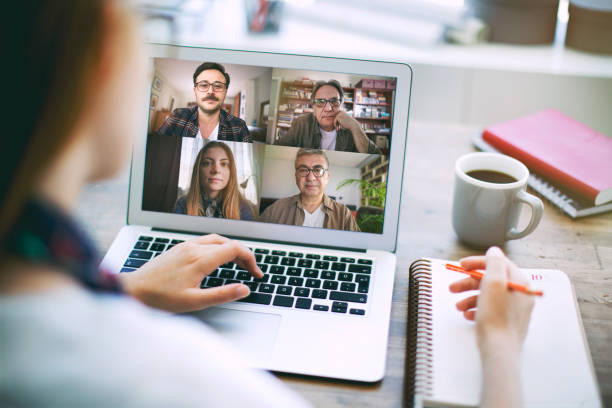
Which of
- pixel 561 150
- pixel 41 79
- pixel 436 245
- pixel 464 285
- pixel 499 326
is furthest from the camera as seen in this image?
pixel 561 150

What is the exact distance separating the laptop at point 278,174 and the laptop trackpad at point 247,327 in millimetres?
40

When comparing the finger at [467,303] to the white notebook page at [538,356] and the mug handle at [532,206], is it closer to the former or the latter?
the white notebook page at [538,356]

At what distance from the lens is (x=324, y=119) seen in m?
0.88

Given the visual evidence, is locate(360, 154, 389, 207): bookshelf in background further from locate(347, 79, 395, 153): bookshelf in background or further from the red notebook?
the red notebook

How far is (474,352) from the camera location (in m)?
0.69

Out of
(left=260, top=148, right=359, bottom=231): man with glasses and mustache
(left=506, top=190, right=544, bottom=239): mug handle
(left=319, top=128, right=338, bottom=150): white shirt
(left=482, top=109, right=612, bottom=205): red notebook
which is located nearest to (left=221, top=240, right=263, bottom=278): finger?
(left=260, top=148, right=359, bottom=231): man with glasses and mustache

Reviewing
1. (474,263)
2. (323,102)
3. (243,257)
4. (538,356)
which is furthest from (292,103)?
(538,356)

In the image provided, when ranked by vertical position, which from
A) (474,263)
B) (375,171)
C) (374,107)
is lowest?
(474,263)

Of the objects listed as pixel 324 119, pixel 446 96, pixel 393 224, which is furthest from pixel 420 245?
pixel 446 96

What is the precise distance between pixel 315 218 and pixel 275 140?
142mm

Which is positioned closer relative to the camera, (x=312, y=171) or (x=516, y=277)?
(x=516, y=277)

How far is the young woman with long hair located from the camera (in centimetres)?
90

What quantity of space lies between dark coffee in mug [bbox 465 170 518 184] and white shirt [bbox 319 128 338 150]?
0.84 ft

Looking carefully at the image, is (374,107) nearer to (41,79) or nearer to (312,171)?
(312,171)
